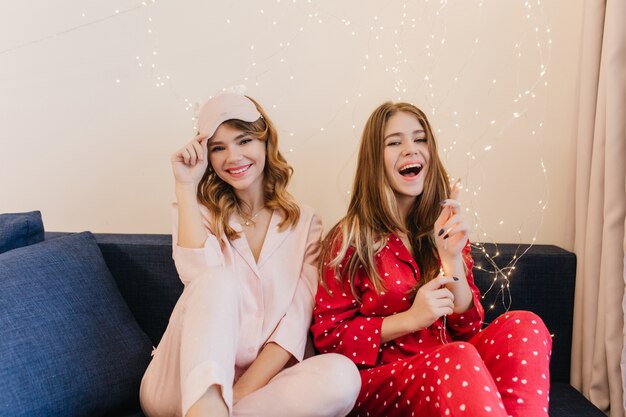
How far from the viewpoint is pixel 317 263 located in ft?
5.39

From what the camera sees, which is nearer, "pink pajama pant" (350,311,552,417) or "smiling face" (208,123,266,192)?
"pink pajama pant" (350,311,552,417)

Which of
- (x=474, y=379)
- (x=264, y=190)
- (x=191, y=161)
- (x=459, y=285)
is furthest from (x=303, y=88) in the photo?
(x=474, y=379)

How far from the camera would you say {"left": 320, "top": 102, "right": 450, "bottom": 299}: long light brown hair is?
153cm

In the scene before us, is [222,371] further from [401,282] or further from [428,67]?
[428,67]

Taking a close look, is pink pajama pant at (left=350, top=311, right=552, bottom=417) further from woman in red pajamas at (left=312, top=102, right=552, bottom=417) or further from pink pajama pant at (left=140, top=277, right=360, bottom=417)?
pink pajama pant at (left=140, top=277, right=360, bottom=417)

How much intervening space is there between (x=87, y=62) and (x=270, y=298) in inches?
36.4

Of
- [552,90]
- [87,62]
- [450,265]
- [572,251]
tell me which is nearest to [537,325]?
[450,265]

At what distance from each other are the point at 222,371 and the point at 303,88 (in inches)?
35.6

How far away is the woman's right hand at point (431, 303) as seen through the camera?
1417 mm

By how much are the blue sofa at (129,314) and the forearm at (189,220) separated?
25cm

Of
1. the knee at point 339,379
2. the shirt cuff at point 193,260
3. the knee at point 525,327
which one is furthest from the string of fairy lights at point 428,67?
the knee at point 339,379

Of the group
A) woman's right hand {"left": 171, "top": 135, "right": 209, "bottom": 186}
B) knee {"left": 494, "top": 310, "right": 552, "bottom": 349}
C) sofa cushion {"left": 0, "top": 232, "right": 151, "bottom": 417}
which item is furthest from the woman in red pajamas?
sofa cushion {"left": 0, "top": 232, "right": 151, "bottom": 417}

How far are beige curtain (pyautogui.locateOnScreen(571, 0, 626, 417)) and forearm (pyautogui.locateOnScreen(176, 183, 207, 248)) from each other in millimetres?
966

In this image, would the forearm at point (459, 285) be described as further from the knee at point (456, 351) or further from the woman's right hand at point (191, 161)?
the woman's right hand at point (191, 161)
